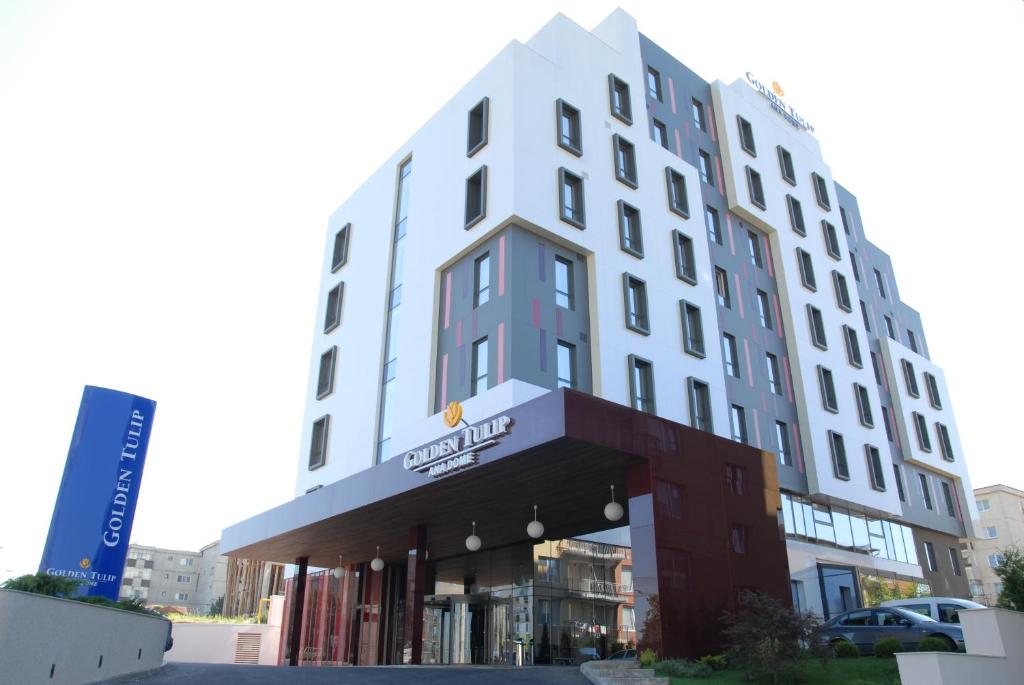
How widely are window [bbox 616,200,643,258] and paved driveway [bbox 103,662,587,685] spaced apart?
52.9 feet

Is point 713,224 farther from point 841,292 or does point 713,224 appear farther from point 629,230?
point 841,292

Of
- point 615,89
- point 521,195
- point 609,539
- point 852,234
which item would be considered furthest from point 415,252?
point 852,234

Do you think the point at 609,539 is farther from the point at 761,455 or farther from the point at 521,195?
the point at 521,195

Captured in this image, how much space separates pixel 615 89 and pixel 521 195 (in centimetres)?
973

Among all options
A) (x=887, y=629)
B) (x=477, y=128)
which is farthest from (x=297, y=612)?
(x=887, y=629)

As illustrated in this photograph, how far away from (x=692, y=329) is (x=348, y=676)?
19282 mm

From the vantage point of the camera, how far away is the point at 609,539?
86.4 feet

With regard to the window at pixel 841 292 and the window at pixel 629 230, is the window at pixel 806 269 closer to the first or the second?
the window at pixel 841 292

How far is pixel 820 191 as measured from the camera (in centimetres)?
4341

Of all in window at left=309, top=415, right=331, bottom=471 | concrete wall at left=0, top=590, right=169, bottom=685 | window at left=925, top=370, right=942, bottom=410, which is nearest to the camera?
concrete wall at left=0, top=590, right=169, bottom=685

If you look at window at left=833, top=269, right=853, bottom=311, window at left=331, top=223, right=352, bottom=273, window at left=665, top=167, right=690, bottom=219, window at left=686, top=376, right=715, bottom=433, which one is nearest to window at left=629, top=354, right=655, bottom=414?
window at left=686, top=376, right=715, bottom=433

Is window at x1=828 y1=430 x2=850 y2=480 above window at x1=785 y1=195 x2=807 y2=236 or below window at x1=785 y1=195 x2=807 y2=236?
below

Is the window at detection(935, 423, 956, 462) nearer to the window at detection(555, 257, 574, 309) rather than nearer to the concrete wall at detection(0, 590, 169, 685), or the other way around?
A: the window at detection(555, 257, 574, 309)

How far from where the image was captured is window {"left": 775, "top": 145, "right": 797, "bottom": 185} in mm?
41281
